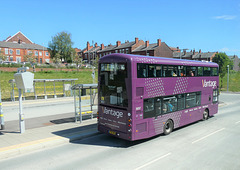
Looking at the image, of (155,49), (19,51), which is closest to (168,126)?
(155,49)

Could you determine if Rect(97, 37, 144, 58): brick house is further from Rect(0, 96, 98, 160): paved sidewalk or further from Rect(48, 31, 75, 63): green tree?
Rect(0, 96, 98, 160): paved sidewalk

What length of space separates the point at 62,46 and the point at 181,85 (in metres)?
69.2

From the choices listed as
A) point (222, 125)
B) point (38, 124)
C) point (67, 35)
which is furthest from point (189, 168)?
point (67, 35)

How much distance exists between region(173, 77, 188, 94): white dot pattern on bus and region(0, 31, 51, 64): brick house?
55785mm

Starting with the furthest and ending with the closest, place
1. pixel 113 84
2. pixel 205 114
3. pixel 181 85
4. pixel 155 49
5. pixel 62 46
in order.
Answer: pixel 62 46, pixel 155 49, pixel 205 114, pixel 181 85, pixel 113 84

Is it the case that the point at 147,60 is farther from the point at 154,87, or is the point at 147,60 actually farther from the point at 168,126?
the point at 168,126

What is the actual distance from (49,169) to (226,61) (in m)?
83.6

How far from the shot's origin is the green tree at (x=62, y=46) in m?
74.1

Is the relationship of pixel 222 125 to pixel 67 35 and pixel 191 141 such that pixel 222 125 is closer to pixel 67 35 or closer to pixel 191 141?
pixel 191 141

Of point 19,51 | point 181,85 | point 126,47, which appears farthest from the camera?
point 126,47

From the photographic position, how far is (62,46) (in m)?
73.9

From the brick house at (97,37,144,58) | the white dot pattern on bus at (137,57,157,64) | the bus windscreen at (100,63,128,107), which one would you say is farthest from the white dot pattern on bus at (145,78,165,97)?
the brick house at (97,37,144,58)

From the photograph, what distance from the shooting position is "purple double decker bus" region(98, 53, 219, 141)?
8.52m

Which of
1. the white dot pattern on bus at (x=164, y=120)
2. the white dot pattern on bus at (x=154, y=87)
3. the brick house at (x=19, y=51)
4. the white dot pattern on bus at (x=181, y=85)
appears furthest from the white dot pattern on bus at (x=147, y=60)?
the brick house at (x=19, y=51)
